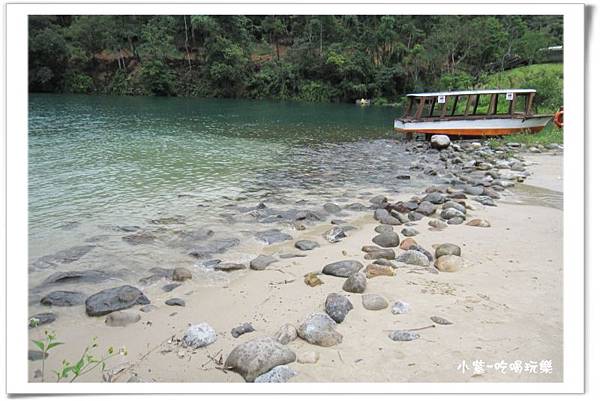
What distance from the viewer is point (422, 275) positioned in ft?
15.3

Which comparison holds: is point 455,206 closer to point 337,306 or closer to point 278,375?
point 337,306

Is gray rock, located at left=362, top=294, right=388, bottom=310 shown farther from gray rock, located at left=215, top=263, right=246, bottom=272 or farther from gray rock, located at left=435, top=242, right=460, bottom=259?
gray rock, located at left=215, top=263, right=246, bottom=272

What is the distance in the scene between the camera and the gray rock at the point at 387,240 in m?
5.69

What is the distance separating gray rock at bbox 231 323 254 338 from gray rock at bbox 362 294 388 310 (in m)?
1.02

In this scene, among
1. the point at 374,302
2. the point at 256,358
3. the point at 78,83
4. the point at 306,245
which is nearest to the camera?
the point at 256,358

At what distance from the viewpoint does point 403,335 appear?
334cm

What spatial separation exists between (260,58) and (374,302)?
56.4 meters

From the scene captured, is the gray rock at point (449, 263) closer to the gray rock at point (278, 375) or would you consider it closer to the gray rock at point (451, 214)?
the gray rock at point (451, 214)

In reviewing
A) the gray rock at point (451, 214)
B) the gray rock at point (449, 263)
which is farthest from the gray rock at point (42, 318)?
the gray rock at point (451, 214)

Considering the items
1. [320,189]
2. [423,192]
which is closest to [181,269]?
[320,189]

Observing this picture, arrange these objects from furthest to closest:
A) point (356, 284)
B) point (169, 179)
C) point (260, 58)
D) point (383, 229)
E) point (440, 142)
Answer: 1. point (260, 58)
2. point (440, 142)
3. point (169, 179)
4. point (383, 229)
5. point (356, 284)
